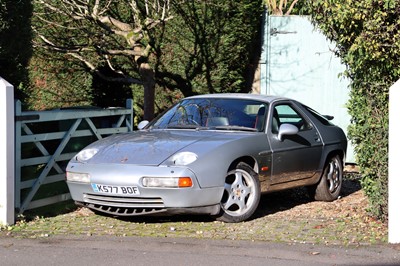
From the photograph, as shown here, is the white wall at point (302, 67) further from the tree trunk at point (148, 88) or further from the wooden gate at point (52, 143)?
the wooden gate at point (52, 143)

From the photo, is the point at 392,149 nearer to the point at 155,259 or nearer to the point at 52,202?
the point at 155,259

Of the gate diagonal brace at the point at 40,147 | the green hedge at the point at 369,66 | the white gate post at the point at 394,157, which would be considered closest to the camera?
the white gate post at the point at 394,157

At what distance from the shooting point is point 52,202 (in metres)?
9.39

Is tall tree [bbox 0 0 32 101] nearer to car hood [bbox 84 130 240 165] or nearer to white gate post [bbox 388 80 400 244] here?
car hood [bbox 84 130 240 165]

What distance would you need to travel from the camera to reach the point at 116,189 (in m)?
8.05

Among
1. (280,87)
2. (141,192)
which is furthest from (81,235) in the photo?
(280,87)

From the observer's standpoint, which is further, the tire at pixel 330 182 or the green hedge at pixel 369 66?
the tire at pixel 330 182

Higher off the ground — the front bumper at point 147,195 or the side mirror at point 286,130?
the side mirror at point 286,130

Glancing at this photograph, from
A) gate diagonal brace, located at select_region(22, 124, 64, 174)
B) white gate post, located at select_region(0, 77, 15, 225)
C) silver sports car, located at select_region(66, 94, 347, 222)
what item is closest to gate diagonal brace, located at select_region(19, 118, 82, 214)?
gate diagonal brace, located at select_region(22, 124, 64, 174)

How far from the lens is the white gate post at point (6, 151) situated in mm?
8094

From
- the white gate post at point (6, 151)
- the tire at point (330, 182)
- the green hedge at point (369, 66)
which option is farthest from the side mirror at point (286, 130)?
the white gate post at point (6, 151)

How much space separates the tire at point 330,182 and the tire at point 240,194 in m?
1.64

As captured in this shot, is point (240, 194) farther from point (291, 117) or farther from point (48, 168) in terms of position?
point (48, 168)

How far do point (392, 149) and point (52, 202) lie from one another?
4.32 m
